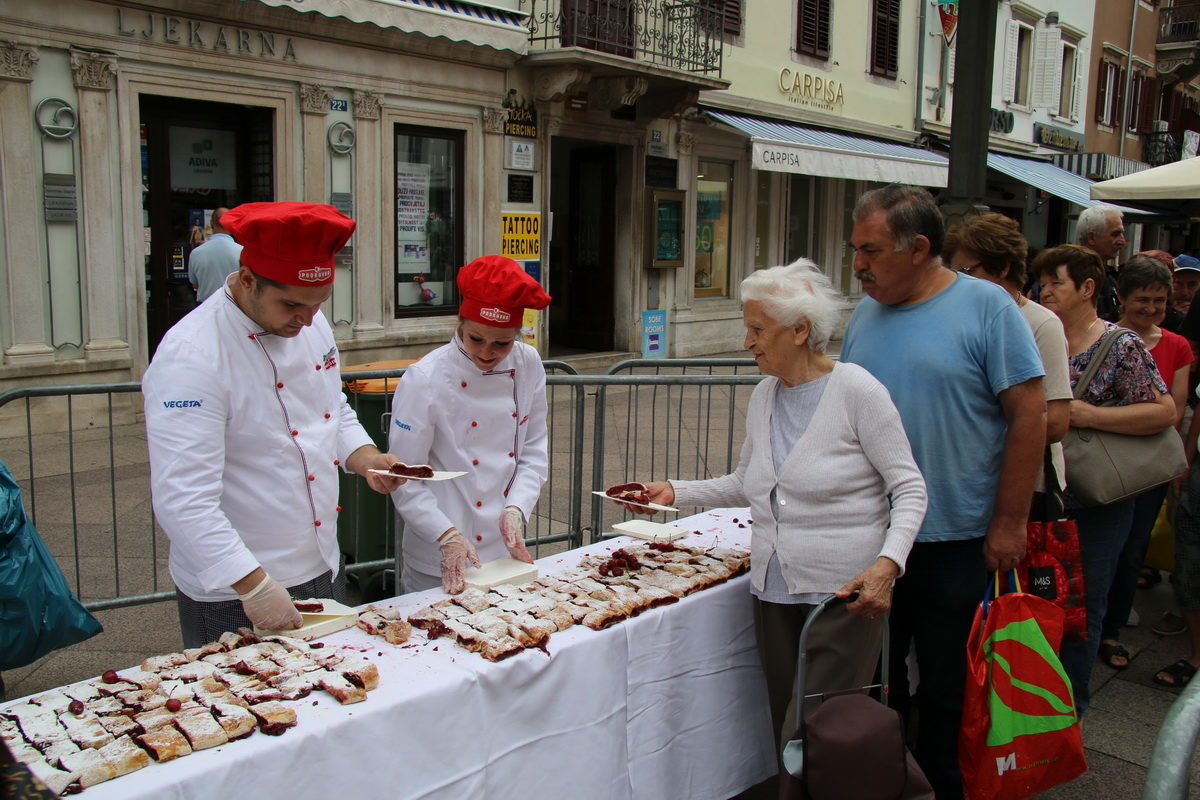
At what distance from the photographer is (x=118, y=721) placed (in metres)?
2.19

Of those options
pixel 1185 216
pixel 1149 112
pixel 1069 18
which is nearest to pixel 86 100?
pixel 1185 216

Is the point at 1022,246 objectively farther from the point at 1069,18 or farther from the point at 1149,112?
the point at 1149,112

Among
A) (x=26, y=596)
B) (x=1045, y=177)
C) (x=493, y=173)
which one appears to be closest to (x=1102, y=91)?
(x=1045, y=177)

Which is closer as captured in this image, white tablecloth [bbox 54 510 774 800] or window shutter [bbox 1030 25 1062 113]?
white tablecloth [bbox 54 510 774 800]

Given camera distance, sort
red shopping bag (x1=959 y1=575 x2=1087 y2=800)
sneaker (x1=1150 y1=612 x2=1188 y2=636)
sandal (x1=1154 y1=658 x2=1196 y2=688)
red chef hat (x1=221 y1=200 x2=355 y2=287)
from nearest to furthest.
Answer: red chef hat (x1=221 y1=200 x2=355 y2=287), red shopping bag (x1=959 y1=575 x2=1087 y2=800), sandal (x1=1154 y1=658 x2=1196 y2=688), sneaker (x1=1150 y1=612 x2=1188 y2=636)

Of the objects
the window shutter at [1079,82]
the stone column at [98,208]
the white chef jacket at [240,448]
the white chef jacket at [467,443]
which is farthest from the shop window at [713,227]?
the window shutter at [1079,82]

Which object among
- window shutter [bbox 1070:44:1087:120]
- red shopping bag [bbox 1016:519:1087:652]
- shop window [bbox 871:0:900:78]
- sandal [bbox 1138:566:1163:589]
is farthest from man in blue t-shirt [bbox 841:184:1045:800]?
window shutter [bbox 1070:44:1087:120]

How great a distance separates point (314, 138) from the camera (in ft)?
35.7

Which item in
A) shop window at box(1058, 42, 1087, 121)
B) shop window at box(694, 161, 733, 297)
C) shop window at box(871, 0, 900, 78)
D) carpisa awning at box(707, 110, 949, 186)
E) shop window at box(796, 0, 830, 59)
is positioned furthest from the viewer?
shop window at box(1058, 42, 1087, 121)

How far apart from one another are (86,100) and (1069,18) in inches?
968

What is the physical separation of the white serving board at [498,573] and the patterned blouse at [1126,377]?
244 cm

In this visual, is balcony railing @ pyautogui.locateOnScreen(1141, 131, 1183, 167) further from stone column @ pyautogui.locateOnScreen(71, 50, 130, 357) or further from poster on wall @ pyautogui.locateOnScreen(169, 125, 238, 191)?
stone column @ pyautogui.locateOnScreen(71, 50, 130, 357)

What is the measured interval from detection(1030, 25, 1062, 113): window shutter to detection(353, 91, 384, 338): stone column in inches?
763

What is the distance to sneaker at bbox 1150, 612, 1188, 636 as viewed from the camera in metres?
5.37
